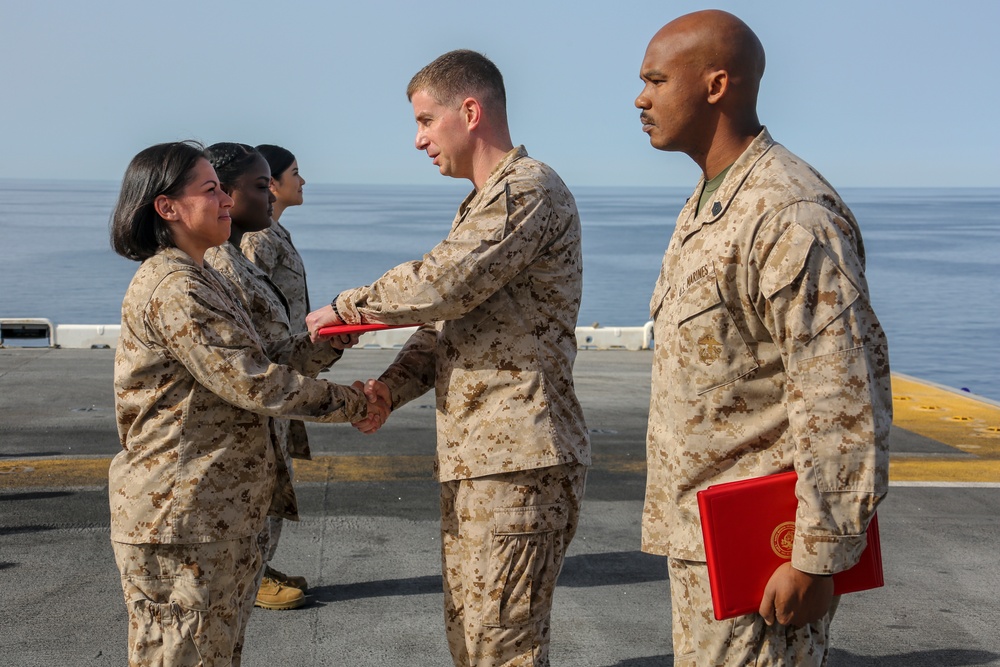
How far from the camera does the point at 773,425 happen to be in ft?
8.46

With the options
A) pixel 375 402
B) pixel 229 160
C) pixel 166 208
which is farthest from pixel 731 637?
pixel 229 160

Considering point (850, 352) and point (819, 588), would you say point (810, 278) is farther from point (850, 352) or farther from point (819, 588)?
point (819, 588)

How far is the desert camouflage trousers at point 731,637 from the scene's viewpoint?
101 inches

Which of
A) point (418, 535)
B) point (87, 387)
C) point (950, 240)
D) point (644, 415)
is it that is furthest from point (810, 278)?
point (950, 240)

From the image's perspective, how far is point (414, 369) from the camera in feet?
12.1

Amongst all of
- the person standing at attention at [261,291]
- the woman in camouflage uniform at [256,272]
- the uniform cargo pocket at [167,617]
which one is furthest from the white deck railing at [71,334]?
the uniform cargo pocket at [167,617]

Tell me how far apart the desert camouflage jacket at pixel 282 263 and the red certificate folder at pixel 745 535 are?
125 inches

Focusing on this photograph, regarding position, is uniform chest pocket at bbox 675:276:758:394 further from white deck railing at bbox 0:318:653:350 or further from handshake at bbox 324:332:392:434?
white deck railing at bbox 0:318:653:350

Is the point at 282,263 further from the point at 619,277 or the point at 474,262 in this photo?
the point at 619,277

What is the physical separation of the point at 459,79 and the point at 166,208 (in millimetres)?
960

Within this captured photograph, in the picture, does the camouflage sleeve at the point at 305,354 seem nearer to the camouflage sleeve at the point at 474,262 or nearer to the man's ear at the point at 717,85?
the camouflage sleeve at the point at 474,262

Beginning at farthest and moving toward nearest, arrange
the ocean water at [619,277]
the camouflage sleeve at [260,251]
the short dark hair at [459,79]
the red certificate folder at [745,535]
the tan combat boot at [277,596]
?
the ocean water at [619,277] → the camouflage sleeve at [260,251] → the tan combat boot at [277,596] → the short dark hair at [459,79] → the red certificate folder at [745,535]

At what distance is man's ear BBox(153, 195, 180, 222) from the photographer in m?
3.27

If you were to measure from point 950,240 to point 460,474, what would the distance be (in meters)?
84.1
